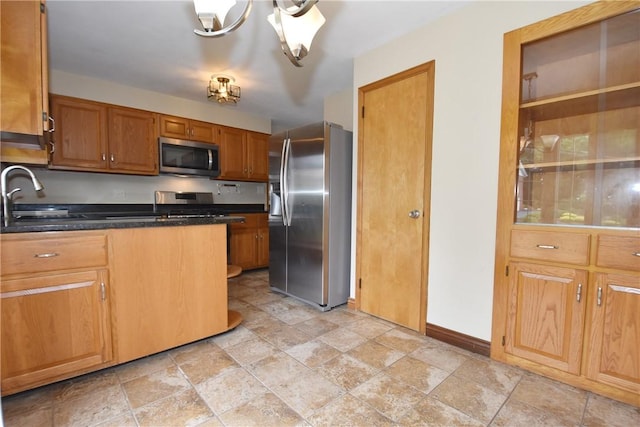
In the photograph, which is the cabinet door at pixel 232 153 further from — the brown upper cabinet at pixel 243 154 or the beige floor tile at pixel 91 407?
the beige floor tile at pixel 91 407

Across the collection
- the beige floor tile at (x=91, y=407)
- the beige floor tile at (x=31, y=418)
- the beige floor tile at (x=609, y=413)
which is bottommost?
the beige floor tile at (x=31, y=418)


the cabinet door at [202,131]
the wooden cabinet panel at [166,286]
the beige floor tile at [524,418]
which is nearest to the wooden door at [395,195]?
the beige floor tile at [524,418]

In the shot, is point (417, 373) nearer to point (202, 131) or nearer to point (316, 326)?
point (316, 326)

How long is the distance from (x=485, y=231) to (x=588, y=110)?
0.88 metres

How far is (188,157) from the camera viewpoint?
3.68m

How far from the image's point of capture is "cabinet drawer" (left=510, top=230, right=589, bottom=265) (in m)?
1.58

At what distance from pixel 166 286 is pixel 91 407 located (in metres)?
0.66

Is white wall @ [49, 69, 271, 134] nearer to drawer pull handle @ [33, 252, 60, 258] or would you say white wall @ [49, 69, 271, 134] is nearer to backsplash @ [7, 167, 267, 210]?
backsplash @ [7, 167, 267, 210]

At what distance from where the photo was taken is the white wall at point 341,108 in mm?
3492

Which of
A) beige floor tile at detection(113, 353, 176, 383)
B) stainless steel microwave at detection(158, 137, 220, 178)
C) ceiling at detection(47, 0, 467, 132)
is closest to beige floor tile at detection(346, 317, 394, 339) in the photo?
beige floor tile at detection(113, 353, 176, 383)

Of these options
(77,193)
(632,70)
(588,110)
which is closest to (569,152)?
(588,110)

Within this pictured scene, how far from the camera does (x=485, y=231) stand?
6.27ft

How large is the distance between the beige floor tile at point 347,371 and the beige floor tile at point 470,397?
37 cm

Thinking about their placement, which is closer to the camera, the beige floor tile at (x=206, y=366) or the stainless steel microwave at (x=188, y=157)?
the beige floor tile at (x=206, y=366)
